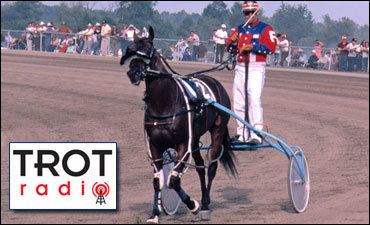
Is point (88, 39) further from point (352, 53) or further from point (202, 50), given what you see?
point (352, 53)

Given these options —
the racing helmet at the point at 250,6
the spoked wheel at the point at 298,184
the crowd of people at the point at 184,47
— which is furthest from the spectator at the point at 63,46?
the spoked wheel at the point at 298,184

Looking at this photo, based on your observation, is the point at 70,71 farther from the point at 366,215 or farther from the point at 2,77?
the point at 366,215

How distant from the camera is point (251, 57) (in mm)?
12148

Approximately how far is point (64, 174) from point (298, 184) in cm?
275

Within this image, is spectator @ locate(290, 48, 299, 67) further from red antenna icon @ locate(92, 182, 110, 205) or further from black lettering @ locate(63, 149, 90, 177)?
black lettering @ locate(63, 149, 90, 177)

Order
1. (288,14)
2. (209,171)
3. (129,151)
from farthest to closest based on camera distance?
(288,14), (129,151), (209,171)

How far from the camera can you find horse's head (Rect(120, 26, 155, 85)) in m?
10.3

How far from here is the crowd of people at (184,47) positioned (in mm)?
35000

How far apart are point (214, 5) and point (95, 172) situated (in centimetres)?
7656

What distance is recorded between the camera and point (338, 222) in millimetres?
10820

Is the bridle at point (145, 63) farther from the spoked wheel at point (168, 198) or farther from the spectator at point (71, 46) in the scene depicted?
the spectator at point (71, 46)

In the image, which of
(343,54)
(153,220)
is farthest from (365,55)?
(153,220)

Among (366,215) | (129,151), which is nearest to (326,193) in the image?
(366,215)

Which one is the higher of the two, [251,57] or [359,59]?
[251,57]
